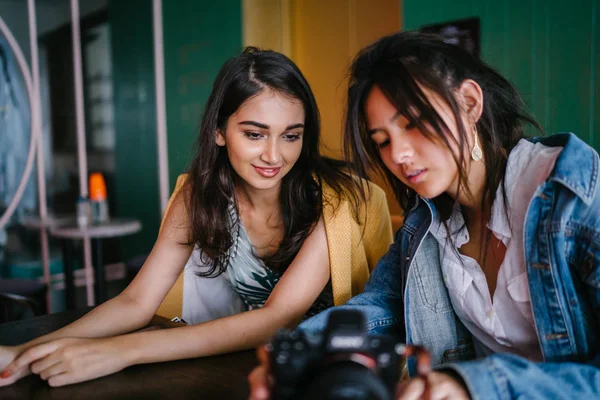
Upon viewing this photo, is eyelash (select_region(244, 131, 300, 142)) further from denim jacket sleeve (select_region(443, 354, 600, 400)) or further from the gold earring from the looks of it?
denim jacket sleeve (select_region(443, 354, 600, 400))

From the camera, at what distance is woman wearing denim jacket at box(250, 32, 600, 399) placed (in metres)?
0.82

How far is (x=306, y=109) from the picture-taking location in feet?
5.23

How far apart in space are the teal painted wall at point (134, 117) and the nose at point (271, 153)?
3240 millimetres

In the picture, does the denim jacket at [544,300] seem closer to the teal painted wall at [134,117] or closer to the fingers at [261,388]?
the fingers at [261,388]

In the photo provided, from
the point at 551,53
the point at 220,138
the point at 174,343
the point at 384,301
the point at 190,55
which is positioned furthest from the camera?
the point at 190,55

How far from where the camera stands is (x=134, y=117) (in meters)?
4.53

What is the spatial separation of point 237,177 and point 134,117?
3.05 m

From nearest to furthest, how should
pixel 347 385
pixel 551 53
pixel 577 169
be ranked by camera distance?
pixel 347 385 → pixel 577 169 → pixel 551 53

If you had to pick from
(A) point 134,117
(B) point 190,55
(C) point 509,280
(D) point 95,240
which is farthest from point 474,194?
(A) point 134,117

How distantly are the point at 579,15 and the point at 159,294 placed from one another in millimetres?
2298

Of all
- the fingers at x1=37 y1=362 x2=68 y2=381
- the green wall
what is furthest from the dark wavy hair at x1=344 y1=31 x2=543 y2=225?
the green wall

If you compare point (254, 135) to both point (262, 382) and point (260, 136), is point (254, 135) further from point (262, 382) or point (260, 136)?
point (262, 382)

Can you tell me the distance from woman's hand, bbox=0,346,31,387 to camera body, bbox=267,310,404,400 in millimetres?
599

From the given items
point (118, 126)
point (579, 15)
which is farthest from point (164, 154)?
point (579, 15)
